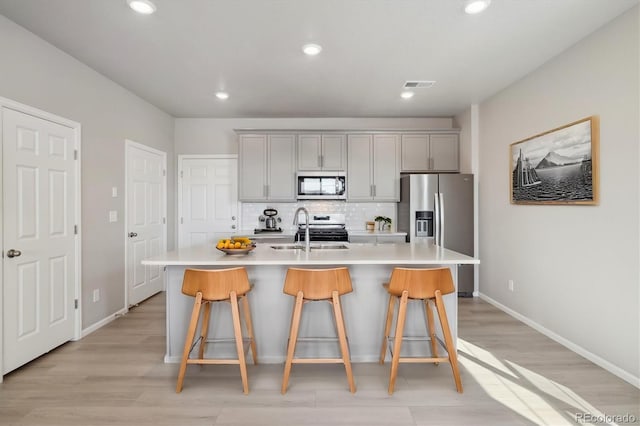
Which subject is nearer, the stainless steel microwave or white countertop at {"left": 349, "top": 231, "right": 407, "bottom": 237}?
white countertop at {"left": 349, "top": 231, "right": 407, "bottom": 237}

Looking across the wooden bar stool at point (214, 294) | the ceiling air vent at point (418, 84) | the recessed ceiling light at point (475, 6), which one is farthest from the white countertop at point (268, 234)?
the recessed ceiling light at point (475, 6)

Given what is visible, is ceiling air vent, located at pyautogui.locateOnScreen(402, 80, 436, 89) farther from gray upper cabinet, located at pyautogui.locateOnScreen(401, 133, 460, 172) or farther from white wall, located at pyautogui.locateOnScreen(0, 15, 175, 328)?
white wall, located at pyautogui.locateOnScreen(0, 15, 175, 328)

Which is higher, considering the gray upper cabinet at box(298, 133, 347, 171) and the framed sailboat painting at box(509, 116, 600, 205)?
the gray upper cabinet at box(298, 133, 347, 171)

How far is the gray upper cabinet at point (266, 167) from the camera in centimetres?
525

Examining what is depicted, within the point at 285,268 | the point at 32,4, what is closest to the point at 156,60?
the point at 32,4

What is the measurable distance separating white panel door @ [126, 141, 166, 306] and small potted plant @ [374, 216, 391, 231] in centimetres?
312

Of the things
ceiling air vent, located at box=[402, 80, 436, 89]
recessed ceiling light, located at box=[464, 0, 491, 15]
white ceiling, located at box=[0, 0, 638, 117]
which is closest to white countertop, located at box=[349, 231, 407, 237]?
white ceiling, located at box=[0, 0, 638, 117]

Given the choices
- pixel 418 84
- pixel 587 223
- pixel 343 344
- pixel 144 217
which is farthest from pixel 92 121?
pixel 587 223

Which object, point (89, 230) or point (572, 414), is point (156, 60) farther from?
point (572, 414)

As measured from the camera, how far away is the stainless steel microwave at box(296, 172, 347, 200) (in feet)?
17.2

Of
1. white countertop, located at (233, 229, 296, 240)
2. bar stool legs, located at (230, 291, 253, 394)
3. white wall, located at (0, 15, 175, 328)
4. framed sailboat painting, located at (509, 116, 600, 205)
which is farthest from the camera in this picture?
white countertop, located at (233, 229, 296, 240)

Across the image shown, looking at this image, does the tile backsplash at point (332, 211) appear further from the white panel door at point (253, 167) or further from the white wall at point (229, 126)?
the white wall at point (229, 126)

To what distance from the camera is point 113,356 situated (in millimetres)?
2971

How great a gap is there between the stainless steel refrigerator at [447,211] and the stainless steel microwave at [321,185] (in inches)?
38.4
